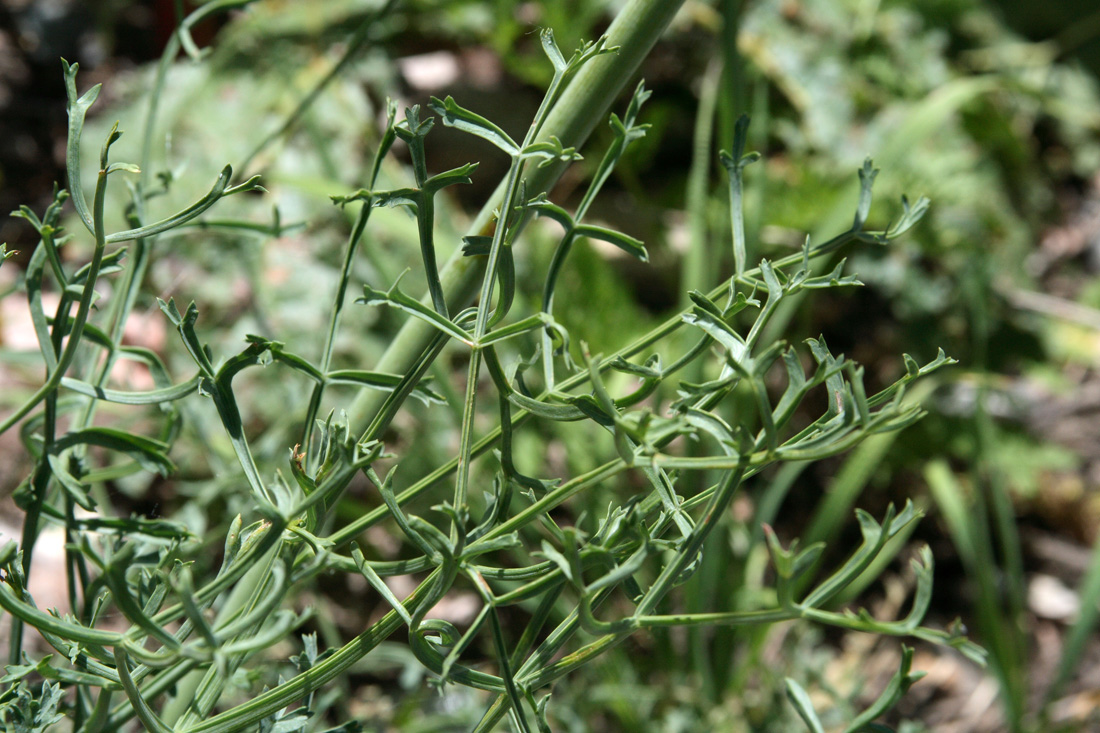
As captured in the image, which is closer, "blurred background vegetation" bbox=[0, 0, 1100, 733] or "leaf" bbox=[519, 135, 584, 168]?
"leaf" bbox=[519, 135, 584, 168]

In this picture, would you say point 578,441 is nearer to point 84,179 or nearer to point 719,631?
point 719,631

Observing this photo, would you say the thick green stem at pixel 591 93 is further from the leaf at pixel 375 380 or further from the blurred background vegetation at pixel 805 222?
the blurred background vegetation at pixel 805 222

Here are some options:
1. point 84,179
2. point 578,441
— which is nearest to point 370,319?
point 578,441

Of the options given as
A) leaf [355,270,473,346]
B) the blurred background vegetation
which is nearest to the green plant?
leaf [355,270,473,346]

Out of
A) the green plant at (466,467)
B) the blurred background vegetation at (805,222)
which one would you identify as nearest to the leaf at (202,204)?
the green plant at (466,467)

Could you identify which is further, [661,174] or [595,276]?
[661,174]

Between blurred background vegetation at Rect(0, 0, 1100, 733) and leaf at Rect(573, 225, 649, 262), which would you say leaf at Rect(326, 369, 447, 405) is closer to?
leaf at Rect(573, 225, 649, 262)

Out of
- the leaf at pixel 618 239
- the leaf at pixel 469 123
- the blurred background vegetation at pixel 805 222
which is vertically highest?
the leaf at pixel 469 123

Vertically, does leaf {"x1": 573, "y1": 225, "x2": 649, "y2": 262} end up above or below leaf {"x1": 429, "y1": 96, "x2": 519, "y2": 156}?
below
